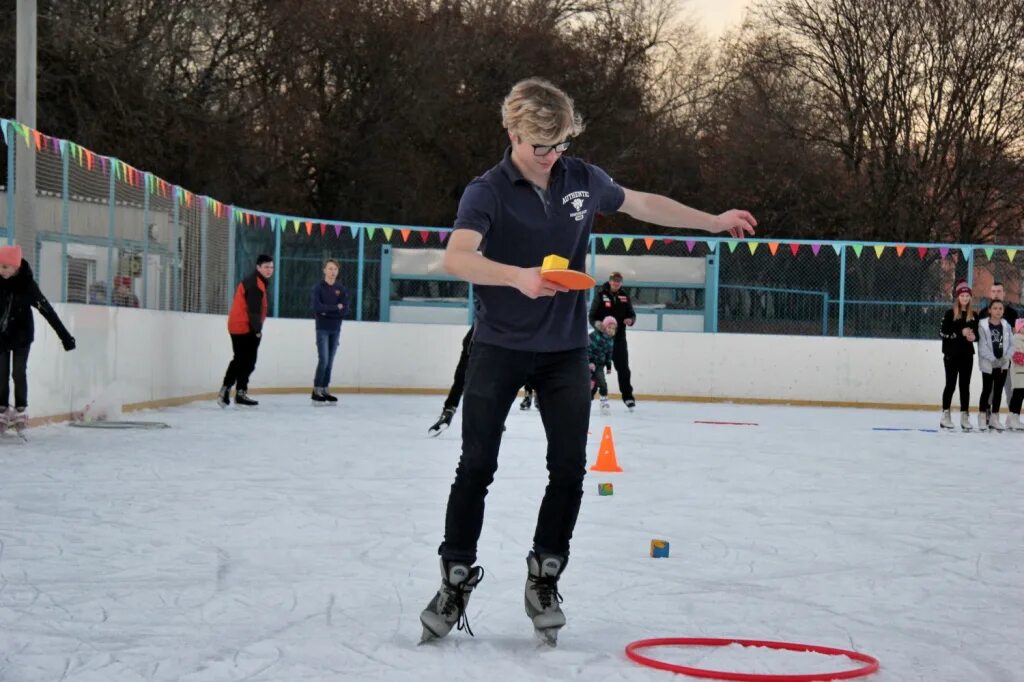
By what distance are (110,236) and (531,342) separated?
31.4ft


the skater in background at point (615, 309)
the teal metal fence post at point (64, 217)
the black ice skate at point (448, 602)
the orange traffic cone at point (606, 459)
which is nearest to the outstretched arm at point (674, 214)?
the black ice skate at point (448, 602)

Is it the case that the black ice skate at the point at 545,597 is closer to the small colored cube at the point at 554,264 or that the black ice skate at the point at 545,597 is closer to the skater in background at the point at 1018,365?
the small colored cube at the point at 554,264

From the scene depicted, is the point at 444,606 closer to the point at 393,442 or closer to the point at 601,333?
the point at 393,442

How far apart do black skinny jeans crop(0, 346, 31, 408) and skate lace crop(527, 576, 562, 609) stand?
21.9ft

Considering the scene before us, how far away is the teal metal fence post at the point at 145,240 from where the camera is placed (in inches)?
542

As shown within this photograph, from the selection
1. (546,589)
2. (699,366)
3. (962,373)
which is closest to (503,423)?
(546,589)

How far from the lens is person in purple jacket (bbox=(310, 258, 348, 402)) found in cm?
1591

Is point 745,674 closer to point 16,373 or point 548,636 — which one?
point 548,636

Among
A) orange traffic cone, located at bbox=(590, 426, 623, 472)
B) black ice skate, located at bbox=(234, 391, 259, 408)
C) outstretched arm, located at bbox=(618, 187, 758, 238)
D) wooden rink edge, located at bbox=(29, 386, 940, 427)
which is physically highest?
outstretched arm, located at bbox=(618, 187, 758, 238)

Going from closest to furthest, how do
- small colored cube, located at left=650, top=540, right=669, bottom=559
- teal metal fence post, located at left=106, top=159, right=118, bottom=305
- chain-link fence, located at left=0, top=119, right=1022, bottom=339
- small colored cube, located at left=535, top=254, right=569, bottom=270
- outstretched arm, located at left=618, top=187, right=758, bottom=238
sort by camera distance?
small colored cube, located at left=535, top=254, right=569, bottom=270 → outstretched arm, located at left=618, top=187, right=758, bottom=238 → small colored cube, located at left=650, top=540, right=669, bottom=559 → teal metal fence post, located at left=106, top=159, right=118, bottom=305 → chain-link fence, located at left=0, top=119, right=1022, bottom=339

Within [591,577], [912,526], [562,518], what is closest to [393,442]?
[912,526]

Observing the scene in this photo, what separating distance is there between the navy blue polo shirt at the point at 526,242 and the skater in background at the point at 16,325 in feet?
21.7

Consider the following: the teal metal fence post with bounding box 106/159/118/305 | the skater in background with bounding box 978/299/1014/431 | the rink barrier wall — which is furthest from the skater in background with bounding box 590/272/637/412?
the teal metal fence post with bounding box 106/159/118/305

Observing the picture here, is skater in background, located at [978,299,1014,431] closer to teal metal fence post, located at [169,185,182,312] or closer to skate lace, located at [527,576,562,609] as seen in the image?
teal metal fence post, located at [169,185,182,312]
